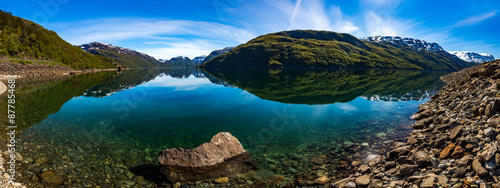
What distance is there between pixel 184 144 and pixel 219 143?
4882 mm

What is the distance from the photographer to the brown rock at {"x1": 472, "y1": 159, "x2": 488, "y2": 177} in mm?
7746

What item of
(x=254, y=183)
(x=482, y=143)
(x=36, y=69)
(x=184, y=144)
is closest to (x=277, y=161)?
(x=254, y=183)

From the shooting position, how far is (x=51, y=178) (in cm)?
1090

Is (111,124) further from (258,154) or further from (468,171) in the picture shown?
(468,171)

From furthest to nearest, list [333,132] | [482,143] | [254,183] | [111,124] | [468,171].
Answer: [111,124]
[333,132]
[254,183]
[482,143]
[468,171]

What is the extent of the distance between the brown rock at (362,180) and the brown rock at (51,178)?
16.1 m

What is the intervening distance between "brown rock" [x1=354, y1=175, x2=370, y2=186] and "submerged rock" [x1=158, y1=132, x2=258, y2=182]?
245 inches

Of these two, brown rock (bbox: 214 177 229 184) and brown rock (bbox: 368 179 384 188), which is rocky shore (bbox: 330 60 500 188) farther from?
brown rock (bbox: 214 177 229 184)

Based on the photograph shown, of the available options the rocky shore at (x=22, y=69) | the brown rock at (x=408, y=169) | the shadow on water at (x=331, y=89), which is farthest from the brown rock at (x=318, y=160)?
the rocky shore at (x=22, y=69)

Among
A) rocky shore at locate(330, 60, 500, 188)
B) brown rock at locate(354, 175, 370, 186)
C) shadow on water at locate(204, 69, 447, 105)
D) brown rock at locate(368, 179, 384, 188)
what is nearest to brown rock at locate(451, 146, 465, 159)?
rocky shore at locate(330, 60, 500, 188)

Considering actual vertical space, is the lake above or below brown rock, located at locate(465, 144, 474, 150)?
below

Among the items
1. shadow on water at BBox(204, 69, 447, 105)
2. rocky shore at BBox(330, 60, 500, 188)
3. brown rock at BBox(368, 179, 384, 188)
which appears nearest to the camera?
rocky shore at BBox(330, 60, 500, 188)

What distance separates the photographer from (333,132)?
810 inches

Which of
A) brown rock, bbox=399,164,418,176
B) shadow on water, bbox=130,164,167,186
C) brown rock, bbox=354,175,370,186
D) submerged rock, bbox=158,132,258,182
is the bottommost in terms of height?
shadow on water, bbox=130,164,167,186
